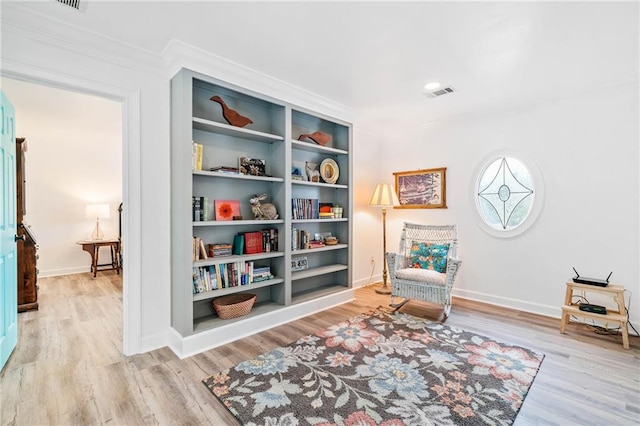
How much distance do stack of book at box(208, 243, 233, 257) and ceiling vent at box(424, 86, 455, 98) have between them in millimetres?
2733

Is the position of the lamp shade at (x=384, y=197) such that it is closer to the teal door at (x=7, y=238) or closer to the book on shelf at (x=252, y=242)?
the book on shelf at (x=252, y=242)

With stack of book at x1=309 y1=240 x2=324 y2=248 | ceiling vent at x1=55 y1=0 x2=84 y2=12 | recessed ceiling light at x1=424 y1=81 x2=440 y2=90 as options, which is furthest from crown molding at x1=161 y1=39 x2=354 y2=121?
stack of book at x1=309 y1=240 x2=324 y2=248

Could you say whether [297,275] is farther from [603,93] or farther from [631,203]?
[603,93]

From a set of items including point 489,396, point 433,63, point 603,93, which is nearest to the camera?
point 489,396

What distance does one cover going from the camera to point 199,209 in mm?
2713

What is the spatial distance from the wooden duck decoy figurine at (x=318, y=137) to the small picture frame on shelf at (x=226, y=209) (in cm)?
117

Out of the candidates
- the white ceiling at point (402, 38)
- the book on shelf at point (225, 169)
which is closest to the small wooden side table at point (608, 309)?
the white ceiling at point (402, 38)

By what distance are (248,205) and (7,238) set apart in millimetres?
1966

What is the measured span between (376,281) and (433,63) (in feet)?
11.3

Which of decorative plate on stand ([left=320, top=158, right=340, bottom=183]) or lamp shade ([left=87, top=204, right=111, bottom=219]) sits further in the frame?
lamp shade ([left=87, top=204, right=111, bottom=219])

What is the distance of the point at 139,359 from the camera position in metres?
2.42

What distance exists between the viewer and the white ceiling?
1.95 meters

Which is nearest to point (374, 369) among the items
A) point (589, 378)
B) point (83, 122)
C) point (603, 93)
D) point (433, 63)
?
point (589, 378)

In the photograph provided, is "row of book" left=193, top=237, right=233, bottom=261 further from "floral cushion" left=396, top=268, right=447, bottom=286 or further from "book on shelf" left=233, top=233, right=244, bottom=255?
"floral cushion" left=396, top=268, right=447, bottom=286
